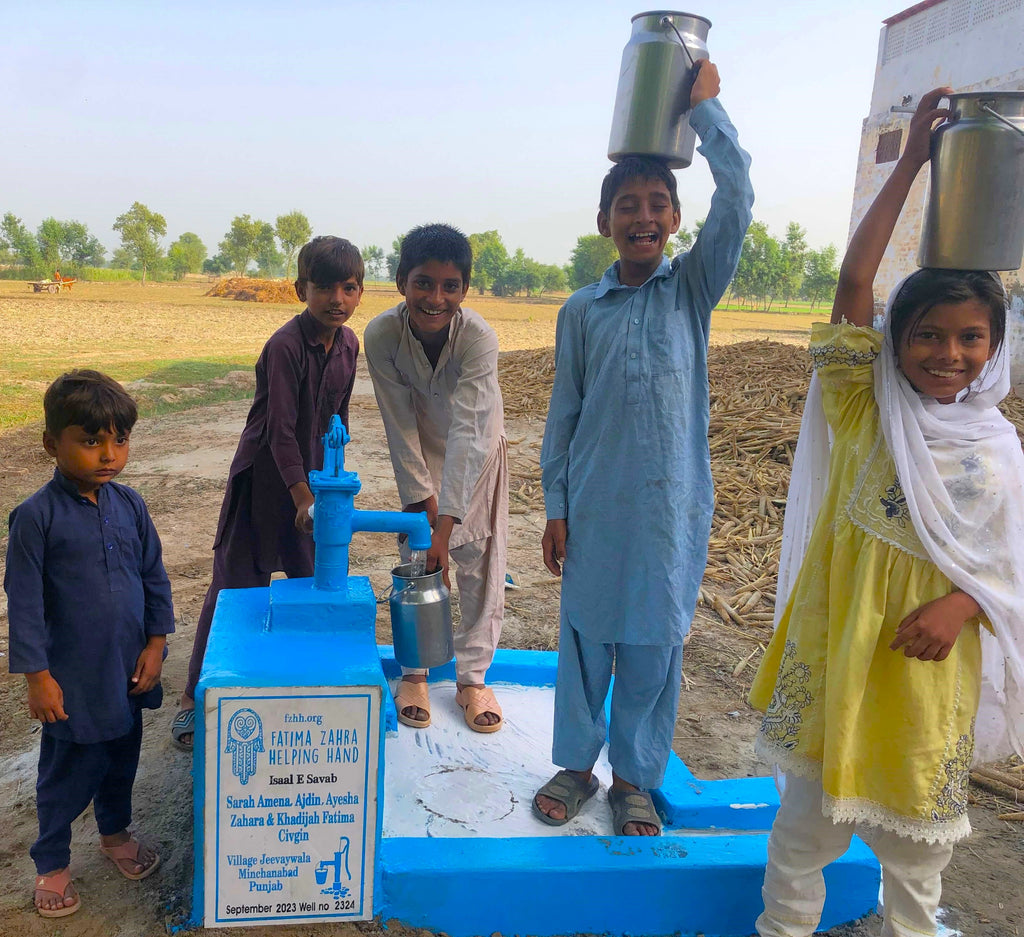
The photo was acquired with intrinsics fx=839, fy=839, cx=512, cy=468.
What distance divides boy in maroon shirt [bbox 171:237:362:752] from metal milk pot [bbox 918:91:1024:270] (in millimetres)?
1516

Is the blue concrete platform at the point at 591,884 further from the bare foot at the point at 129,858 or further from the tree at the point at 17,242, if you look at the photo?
the tree at the point at 17,242

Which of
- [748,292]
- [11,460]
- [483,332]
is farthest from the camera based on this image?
[748,292]

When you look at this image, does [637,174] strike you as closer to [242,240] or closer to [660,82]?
[660,82]

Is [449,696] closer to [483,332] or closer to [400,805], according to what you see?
[400,805]

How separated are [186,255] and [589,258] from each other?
1491 inches

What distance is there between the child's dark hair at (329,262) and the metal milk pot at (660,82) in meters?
0.83

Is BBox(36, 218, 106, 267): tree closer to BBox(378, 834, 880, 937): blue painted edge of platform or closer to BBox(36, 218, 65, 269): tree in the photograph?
BBox(36, 218, 65, 269): tree

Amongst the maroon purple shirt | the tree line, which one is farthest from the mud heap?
the maroon purple shirt

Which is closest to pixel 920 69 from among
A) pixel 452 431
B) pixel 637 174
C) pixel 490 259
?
pixel 637 174

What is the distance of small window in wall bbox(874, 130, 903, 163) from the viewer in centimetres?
1279

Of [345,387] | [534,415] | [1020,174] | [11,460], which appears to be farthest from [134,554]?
[534,415]

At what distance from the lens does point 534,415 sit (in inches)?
357

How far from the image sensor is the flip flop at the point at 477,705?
2584 millimetres

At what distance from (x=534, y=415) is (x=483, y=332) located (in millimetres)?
6545
